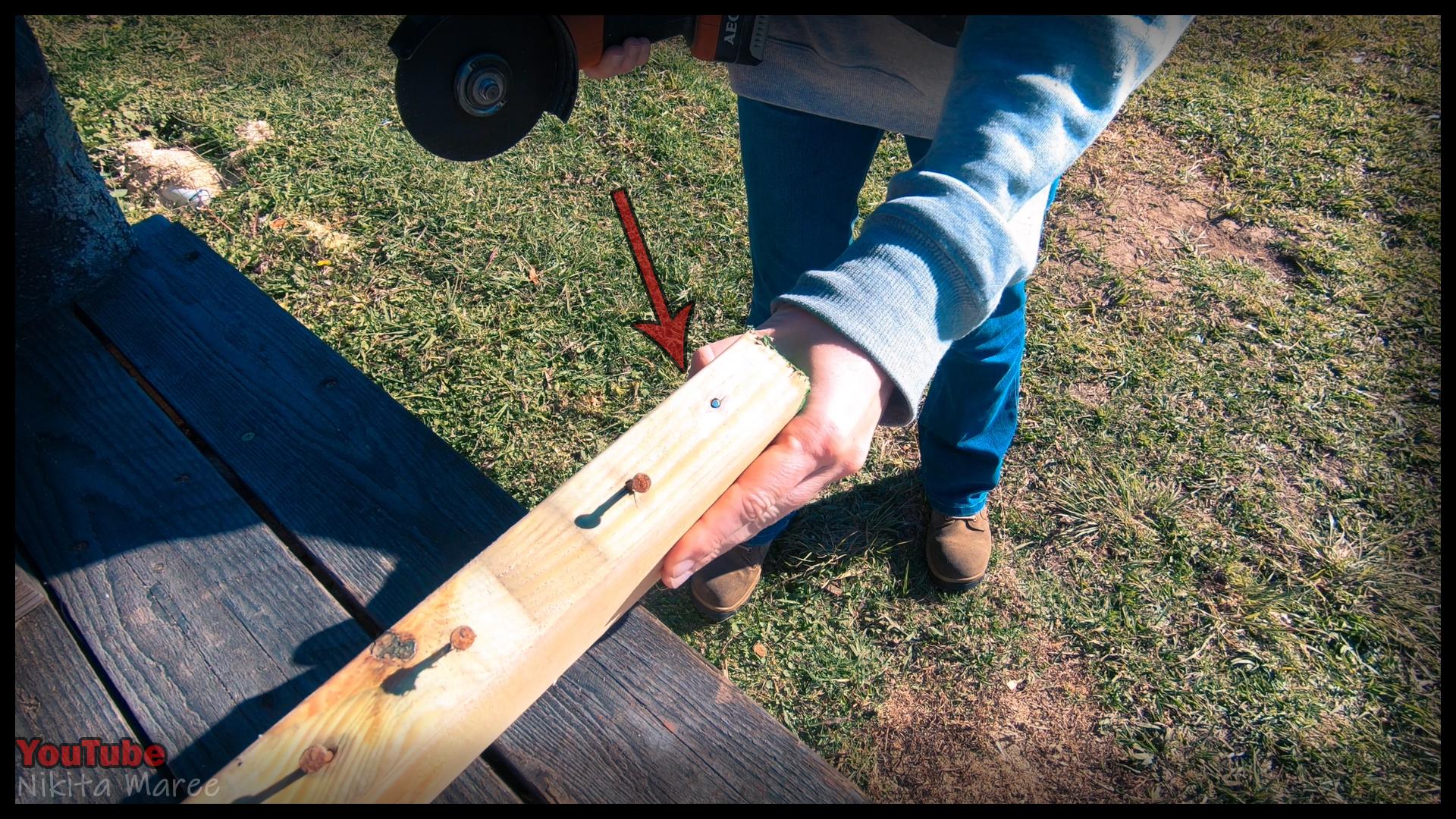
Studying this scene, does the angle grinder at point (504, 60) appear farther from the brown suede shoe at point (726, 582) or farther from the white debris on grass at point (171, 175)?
the white debris on grass at point (171, 175)

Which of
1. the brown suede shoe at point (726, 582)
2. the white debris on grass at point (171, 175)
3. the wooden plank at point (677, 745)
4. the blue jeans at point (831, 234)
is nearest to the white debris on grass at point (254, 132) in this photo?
the white debris on grass at point (171, 175)

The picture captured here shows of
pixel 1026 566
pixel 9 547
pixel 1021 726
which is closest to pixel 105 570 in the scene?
pixel 9 547

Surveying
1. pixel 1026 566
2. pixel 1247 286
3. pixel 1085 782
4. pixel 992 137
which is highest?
pixel 992 137

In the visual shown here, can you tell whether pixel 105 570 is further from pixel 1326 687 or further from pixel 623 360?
pixel 1326 687

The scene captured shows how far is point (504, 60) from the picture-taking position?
1469 millimetres

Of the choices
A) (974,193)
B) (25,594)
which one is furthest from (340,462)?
(974,193)

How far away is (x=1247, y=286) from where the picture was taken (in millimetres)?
3416

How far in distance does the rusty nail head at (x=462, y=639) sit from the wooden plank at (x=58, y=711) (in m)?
0.61

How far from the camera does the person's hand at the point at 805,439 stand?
3.90ft

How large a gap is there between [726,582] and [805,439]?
136cm

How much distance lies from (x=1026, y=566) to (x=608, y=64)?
206 centimetres

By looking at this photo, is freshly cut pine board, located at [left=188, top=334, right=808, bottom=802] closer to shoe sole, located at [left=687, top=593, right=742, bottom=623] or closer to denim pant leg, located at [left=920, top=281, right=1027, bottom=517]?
denim pant leg, located at [left=920, top=281, right=1027, bottom=517]

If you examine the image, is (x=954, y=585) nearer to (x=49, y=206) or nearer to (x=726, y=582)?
(x=726, y=582)

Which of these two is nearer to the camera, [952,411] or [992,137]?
[992,137]
